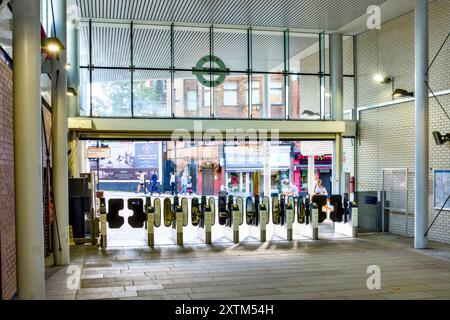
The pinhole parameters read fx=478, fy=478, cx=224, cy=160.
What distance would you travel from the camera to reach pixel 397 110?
12102 millimetres

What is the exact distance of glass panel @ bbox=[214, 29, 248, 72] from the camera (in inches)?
517

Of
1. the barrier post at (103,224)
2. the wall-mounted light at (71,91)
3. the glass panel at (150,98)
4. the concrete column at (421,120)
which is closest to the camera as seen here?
the concrete column at (421,120)

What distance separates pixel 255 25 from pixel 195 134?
3.47 meters

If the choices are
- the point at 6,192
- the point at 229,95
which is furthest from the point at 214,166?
the point at 6,192

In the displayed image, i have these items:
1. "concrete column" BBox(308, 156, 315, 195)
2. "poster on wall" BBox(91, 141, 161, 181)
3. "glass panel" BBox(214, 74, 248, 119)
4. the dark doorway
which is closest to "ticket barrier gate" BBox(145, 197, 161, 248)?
"glass panel" BBox(214, 74, 248, 119)

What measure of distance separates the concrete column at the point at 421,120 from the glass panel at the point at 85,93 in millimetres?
7643

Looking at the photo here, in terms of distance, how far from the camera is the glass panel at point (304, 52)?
1364 cm

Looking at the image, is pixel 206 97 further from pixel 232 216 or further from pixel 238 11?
pixel 232 216

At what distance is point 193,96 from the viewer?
12.6m

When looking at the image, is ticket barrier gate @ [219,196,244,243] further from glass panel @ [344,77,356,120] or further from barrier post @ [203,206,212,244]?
glass panel @ [344,77,356,120]

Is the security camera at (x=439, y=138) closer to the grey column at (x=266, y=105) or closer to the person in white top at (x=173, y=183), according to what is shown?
the grey column at (x=266, y=105)

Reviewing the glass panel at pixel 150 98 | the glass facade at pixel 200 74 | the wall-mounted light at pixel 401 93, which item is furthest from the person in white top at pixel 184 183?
the wall-mounted light at pixel 401 93

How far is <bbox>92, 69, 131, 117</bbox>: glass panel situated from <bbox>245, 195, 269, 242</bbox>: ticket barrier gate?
12.4 feet
